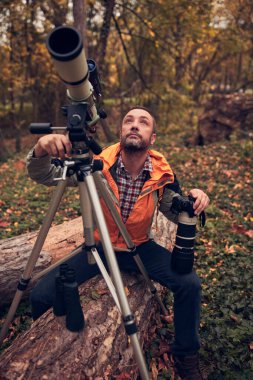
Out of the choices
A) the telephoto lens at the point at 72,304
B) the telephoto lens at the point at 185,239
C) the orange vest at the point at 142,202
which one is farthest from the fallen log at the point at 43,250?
the telephoto lens at the point at 72,304

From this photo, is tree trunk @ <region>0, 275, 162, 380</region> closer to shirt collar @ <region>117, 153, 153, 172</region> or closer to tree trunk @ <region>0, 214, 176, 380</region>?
tree trunk @ <region>0, 214, 176, 380</region>

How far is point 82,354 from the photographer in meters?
2.35

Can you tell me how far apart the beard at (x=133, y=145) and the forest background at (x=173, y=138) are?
1.97m

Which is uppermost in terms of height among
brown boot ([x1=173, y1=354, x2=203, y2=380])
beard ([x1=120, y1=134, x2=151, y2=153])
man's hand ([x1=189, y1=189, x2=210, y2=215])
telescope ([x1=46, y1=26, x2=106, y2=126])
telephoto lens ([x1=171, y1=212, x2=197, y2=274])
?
telescope ([x1=46, y1=26, x2=106, y2=126])

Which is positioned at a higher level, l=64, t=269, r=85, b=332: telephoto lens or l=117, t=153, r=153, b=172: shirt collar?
l=117, t=153, r=153, b=172: shirt collar

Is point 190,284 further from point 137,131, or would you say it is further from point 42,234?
point 137,131

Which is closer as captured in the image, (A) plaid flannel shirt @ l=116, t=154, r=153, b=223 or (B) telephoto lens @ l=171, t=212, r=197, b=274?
(B) telephoto lens @ l=171, t=212, r=197, b=274

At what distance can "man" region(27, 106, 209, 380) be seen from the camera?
2812 millimetres

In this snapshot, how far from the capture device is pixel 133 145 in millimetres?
3062

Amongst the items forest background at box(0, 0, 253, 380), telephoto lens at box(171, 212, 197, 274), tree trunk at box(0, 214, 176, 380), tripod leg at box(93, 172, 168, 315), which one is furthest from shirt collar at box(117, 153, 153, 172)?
forest background at box(0, 0, 253, 380)

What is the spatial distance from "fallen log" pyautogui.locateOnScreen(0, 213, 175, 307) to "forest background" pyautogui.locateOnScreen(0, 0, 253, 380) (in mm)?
411

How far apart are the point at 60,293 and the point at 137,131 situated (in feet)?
5.68

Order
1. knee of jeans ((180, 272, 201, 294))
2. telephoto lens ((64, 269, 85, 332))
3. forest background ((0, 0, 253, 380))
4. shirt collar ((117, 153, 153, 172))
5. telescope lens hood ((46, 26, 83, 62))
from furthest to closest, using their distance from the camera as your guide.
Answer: forest background ((0, 0, 253, 380))
shirt collar ((117, 153, 153, 172))
knee of jeans ((180, 272, 201, 294))
telephoto lens ((64, 269, 85, 332))
telescope lens hood ((46, 26, 83, 62))

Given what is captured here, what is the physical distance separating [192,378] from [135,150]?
87.6 inches
